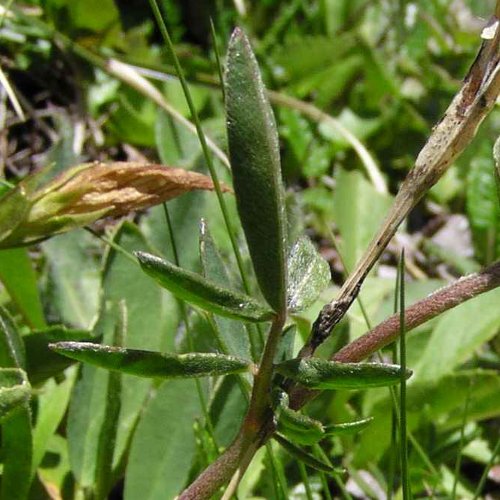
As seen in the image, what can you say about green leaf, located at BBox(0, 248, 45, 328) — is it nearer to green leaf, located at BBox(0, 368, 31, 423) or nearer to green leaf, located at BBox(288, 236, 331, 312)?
green leaf, located at BBox(0, 368, 31, 423)

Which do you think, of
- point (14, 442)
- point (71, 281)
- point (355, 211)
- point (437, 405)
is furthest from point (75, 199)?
point (355, 211)

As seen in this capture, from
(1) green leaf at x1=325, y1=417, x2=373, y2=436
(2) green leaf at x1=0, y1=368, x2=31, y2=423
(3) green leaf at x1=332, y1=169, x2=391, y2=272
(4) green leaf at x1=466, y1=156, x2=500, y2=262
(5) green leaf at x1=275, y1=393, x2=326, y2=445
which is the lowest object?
(2) green leaf at x1=0, y1=368, x2=31, y2=423

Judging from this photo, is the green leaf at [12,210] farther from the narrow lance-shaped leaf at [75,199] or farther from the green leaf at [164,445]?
the green leaf at [164,445]

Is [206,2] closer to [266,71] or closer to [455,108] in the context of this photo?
[266,71]

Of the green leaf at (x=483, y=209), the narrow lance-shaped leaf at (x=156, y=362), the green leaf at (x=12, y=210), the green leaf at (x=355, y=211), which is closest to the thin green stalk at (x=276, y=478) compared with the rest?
the narrow lance-shaped leaf at (x=156, y=362)

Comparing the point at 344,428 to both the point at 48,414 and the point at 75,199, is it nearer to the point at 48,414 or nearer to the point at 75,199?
the point at 75,199

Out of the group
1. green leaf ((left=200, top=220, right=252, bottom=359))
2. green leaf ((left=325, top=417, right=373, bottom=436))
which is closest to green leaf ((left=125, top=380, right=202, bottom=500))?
green leaf ((left=200, top=220, right=252, bottom=359))

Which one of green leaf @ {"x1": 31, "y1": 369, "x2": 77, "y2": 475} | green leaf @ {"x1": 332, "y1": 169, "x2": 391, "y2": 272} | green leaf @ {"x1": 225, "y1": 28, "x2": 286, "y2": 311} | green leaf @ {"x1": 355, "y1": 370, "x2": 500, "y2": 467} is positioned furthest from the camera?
green leaf @ {"x1": 332, "y1": 169, "x2": 391, "y2": 272}

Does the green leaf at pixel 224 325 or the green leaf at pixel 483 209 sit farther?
the green leaf at pixel 483 209
